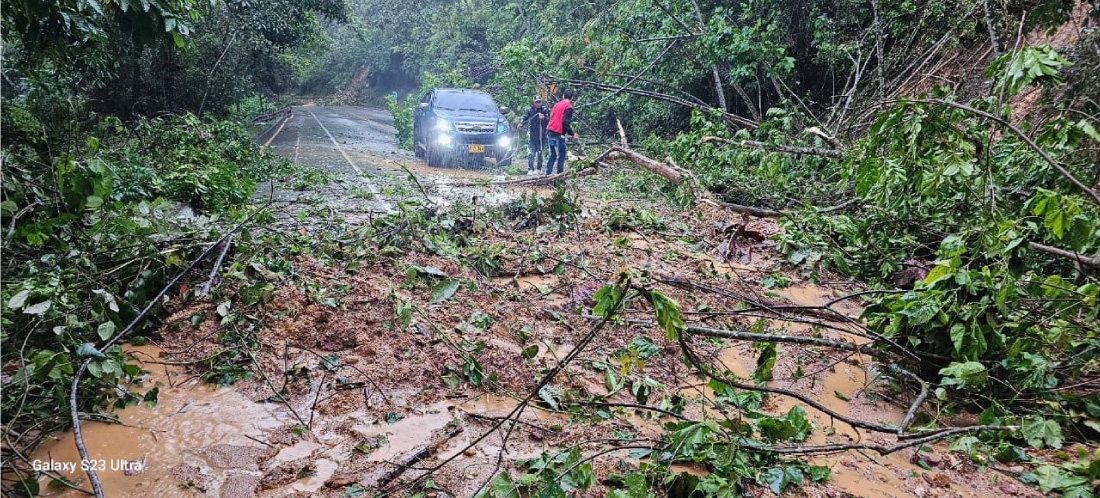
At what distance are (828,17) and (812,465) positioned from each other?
11662 millimetres

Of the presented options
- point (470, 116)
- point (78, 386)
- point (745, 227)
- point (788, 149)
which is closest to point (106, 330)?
point (78, 386)

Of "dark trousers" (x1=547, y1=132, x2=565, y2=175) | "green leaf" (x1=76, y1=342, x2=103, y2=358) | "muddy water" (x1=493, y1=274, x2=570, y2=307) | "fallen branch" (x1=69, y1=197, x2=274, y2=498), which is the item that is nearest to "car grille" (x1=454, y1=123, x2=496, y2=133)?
"dark trousers" (x1=547, y1=132, x2=565, y2=175)

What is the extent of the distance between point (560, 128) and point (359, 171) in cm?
435

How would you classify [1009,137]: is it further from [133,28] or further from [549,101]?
[549,101]

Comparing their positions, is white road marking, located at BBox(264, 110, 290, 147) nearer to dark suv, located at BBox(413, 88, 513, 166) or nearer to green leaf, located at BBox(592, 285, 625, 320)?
dark suv, located at BBox(413, 88, 513, 166)

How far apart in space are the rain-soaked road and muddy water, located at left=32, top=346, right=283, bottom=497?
3590 mm

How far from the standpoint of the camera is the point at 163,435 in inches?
127

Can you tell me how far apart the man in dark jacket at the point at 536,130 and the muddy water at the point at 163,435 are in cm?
1059

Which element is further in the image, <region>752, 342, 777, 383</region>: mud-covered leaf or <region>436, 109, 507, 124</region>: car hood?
<region>436, 109, 507, 124</region>: car hood

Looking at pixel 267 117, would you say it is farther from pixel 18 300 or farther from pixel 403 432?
pixel 403 432

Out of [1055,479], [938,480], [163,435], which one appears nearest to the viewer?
[1055,479]

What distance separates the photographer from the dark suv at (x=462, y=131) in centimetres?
1430

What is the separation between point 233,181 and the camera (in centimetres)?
907

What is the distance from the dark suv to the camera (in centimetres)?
1430
